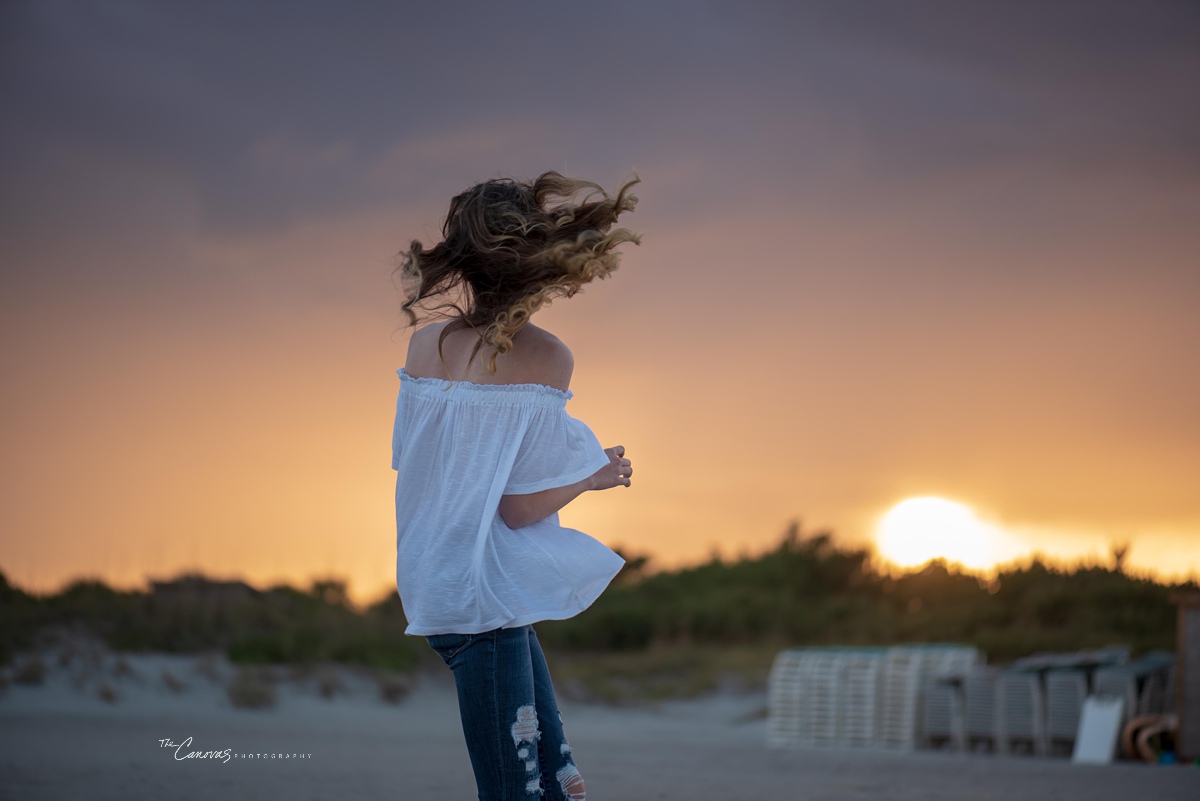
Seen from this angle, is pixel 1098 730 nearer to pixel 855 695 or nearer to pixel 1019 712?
pixel 1019 712

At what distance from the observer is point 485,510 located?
2180 millimetres

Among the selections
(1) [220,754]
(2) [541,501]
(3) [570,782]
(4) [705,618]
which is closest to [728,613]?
(4) [705,618]

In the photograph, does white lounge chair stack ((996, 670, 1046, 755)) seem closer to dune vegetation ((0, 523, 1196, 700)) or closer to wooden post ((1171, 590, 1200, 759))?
wooden post ((1171, 590, 1200, 759))

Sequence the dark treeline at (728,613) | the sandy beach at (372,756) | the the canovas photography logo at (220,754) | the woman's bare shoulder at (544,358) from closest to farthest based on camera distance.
A: the woman's bare shoulder at (544,358)
the sandy beach at (372,756)
the the canovas photography logo at (220,754)
the dark treeline at (728,613)

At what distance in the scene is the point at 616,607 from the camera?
19.1 meters

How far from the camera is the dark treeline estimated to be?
12.5 m

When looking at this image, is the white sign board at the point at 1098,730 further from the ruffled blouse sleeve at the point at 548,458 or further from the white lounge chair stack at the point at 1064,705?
the ruffled blouse sleeve at the point at 548,458

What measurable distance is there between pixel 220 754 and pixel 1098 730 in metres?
6.58

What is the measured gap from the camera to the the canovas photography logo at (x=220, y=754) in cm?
758


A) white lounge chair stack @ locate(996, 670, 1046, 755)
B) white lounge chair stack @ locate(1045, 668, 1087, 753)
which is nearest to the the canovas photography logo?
white lounge chair stack @ locate(996, 670, 1046, 755)

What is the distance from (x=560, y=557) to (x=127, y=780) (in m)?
5.24

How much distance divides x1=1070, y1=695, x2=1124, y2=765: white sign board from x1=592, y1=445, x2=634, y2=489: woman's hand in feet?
23.5

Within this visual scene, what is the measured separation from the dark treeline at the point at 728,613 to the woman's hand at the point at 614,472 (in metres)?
10.6

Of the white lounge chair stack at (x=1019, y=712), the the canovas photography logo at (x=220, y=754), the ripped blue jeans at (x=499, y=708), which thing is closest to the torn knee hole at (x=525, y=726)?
the ripped blue jeans at (x=499, y=708)
